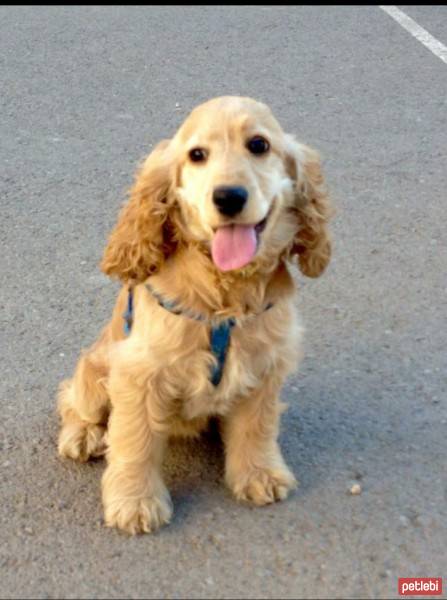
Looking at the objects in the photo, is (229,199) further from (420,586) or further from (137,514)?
(420,586)

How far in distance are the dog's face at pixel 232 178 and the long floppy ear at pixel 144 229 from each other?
0.20 ft

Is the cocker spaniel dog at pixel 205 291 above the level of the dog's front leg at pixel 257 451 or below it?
above

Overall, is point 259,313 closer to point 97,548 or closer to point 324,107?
point 97,548

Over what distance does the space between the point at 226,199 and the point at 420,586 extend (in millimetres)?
1311

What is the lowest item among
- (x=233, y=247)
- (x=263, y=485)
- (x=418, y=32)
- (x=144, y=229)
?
(x=418, y=32)

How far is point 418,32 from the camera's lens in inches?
323

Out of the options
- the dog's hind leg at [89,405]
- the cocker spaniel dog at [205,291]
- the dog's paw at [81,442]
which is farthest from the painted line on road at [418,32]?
the dog's paw at [81,442]

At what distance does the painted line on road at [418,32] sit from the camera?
782cm

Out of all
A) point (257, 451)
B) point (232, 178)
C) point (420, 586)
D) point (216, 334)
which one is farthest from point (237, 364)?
point (420, 586)

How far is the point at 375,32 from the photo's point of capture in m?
8.20

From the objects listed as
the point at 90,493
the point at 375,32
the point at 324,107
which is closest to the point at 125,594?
the point at 90,493

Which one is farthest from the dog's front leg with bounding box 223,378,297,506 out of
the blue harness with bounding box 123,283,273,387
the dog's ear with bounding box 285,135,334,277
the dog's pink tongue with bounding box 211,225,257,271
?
the dog's pink tongue with bounding box 211,225,257,271

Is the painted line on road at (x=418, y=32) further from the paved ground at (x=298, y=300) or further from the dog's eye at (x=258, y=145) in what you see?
the dog's eye at (x=258, y=145)

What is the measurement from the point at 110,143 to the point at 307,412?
278cm
